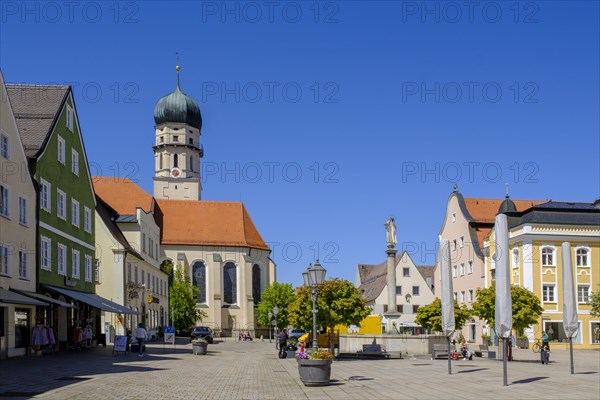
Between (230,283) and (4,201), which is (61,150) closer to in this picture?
(4,201)

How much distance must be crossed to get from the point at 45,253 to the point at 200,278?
57.0 metres

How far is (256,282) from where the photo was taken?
97312 millimetres

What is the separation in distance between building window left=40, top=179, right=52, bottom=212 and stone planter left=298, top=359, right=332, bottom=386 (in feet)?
62.6

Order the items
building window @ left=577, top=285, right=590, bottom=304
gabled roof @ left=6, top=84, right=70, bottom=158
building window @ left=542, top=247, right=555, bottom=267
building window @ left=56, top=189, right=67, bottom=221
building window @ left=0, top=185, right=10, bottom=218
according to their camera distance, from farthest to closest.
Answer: building window @ left=542, top=247, right=555, bottom=267 < building window @ left=577, top=285, right=590, bottom=304 < building window @ left=56, top=189, right=67, bottom=221 < gabled roof @ left=6, top=84, right=70, bottom=158 < building window @ left=0, top=185, right=10, bottom=218

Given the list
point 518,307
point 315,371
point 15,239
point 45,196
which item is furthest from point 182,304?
point 315,371

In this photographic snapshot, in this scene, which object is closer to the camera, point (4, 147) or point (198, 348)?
point (4, 147)

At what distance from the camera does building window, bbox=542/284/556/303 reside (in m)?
57.9

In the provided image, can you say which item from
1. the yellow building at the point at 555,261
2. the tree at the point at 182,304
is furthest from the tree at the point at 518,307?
the tree at the point at 182,304

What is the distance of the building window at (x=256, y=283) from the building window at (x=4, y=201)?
2599 inches

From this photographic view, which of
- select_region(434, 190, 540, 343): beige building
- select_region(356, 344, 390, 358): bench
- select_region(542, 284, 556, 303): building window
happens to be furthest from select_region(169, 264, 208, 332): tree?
select_region(356, 344, 390, 358): bench

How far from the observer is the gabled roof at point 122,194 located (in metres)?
71.1

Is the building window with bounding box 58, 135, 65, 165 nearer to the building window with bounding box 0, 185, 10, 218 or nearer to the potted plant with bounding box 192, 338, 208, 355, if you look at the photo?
the building window with bounding box 0, 185, 10, 218

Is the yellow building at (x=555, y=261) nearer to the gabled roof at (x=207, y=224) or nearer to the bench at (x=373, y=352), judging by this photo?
the bench at (x=373, y=352)

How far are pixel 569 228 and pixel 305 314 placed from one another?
2848cm
